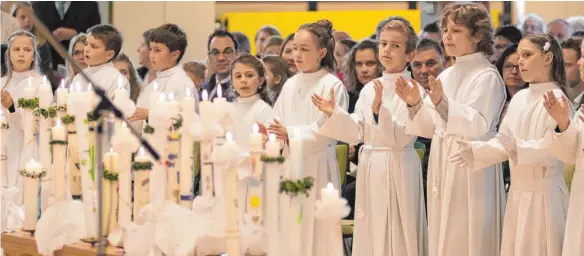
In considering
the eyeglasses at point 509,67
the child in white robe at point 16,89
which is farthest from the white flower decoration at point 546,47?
the child in white robe at point 16,89

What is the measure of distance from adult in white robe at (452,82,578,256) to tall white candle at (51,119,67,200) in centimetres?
158

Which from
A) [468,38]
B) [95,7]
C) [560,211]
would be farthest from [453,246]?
[95,7]

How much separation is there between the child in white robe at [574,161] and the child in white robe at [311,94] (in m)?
1.18

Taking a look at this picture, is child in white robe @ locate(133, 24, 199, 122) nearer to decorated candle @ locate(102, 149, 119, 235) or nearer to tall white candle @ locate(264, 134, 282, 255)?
decorated candle @ locate(102, 149, 119, 235)

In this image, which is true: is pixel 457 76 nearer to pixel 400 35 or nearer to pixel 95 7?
pixel 400 35

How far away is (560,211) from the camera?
13.9ft

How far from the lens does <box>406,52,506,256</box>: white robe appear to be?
14.8 ft

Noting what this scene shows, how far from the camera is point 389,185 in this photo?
480 centimetres

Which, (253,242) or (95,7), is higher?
(95,7)

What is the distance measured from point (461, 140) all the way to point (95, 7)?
4709 mm

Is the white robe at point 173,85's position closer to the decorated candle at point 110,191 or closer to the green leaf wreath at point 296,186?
the decorated candle at point 110,191

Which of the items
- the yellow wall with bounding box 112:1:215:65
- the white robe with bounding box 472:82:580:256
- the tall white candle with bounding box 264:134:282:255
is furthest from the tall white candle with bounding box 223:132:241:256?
the yellow wall with bounding box 112:1:215:65

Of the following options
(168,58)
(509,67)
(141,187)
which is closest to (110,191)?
(141,187)

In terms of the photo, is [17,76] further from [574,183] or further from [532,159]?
[574,183]
